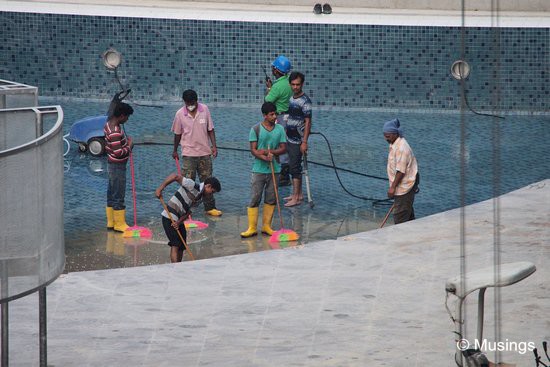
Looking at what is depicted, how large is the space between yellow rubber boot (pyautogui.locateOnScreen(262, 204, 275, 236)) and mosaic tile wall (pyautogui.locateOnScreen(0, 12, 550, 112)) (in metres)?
6.68

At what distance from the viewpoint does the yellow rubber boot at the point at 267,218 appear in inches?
543

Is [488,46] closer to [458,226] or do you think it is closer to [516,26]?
[516,26]

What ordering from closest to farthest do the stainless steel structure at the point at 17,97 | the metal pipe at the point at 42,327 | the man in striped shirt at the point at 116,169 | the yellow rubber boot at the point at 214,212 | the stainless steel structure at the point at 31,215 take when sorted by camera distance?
the stainless steel structure at the point at 31,215 → the metal pipe at the point at 42,327 → the stainless steel structure at the point at 17,97 → the man in striped shirt at the point at 116,169 → the yellow rubber boot at the point at 214,212

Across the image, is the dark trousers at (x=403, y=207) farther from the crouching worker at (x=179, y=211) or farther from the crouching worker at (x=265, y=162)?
the crouching worker at (x=179, y=211)

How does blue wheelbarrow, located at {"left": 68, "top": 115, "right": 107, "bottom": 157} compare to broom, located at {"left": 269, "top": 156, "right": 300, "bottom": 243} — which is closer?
broom, located at {"left": 269, "top": 156, "right": 300, "bottom": 243}

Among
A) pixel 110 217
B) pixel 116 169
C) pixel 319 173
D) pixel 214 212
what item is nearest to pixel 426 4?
pixel 319 173

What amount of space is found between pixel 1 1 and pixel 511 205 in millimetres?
10108

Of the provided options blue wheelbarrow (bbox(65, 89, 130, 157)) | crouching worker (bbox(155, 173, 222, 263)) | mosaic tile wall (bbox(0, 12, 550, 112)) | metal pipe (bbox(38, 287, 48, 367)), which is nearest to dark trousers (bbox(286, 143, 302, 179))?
crouching worker (bbox(155, 173, 222, 263))

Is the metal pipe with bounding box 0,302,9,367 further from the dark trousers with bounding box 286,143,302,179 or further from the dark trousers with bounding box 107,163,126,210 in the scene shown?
the dark trousers with bounding box 286,143,302,179

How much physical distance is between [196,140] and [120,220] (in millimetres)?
1365

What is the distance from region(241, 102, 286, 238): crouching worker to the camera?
1377cm

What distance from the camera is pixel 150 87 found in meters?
20.4

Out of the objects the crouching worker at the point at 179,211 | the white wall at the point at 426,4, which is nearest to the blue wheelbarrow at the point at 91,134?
the white wall at the point at 426,4

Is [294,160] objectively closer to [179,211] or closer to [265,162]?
[265,162]
